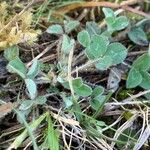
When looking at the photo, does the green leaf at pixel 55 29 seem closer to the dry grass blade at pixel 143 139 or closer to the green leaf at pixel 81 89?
the green leaf at pixel 81 89

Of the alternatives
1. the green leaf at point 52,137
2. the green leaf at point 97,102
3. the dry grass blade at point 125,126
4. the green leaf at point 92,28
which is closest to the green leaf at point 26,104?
the green leaf at point 52,137

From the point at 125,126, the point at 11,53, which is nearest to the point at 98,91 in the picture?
the point at 125,126

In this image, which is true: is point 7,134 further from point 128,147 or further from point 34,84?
point 128,147

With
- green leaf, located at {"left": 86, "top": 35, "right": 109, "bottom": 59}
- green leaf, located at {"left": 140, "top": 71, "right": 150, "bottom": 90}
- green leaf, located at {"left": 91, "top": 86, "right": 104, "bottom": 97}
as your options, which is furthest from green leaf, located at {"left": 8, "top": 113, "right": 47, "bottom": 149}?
green leaf, located at {"left": 140, "top": 71, "right": 150, "bottom": 90}

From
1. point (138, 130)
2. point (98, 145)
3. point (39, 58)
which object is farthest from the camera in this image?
point (39, 58)

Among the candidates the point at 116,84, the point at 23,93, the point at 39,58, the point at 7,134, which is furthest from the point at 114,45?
the point at 7,134
